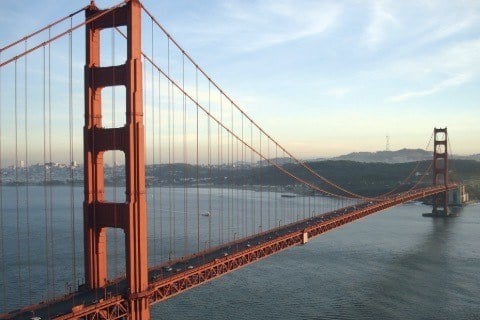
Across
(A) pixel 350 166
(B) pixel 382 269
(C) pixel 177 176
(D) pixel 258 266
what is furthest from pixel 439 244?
(C) pixel 177 176

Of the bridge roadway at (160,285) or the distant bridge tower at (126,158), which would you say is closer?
the bridge roadway at (160,285)

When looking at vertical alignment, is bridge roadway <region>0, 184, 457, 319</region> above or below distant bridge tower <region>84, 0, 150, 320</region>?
below

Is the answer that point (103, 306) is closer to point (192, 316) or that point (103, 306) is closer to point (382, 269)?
point (192, 316)

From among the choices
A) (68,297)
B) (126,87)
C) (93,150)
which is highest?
(126,87)

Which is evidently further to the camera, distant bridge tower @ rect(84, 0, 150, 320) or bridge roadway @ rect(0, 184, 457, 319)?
distant bridge tower @ rect(84, 0, 150, 320)

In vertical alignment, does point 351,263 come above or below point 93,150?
below

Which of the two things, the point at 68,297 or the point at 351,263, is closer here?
the point at 68,297

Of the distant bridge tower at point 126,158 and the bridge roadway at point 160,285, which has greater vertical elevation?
the distant bridge tower at point 126,158

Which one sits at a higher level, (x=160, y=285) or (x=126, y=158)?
(x=126, y=158)
